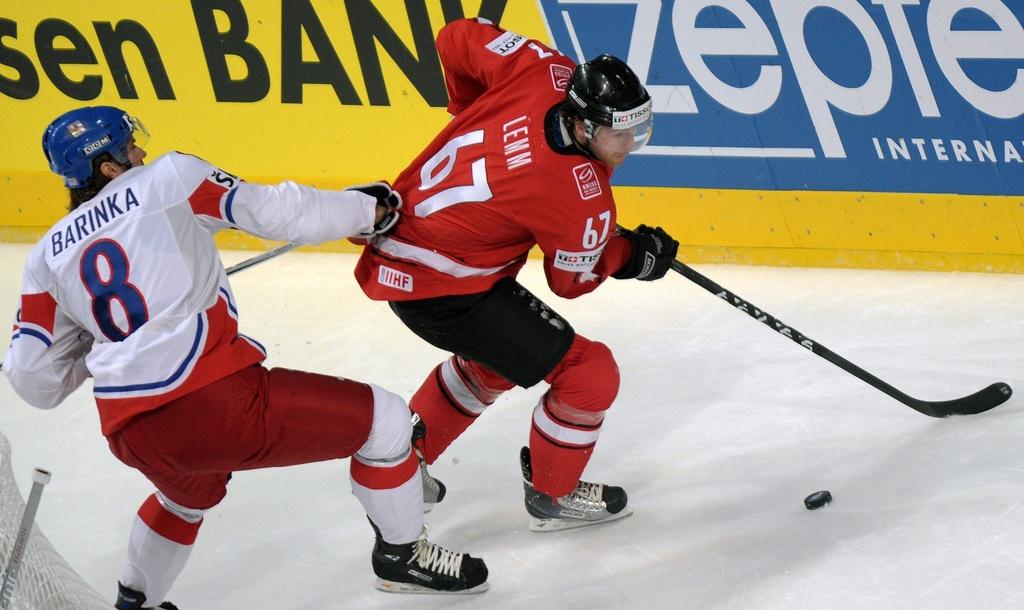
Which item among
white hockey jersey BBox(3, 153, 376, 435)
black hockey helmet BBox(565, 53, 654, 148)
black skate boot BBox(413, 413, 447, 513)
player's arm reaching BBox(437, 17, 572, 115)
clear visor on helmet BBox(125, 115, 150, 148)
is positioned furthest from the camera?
black skate boot BBox(413, 413, 447, 513)

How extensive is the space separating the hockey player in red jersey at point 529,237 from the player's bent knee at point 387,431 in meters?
0.32

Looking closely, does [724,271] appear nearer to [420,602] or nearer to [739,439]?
[739,439]

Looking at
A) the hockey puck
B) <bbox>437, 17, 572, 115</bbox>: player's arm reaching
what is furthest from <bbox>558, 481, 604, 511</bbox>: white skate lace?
<bbox>437, 17, 572, 115</bbox>: player's arm reaching

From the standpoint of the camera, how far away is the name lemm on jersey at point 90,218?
221 cm

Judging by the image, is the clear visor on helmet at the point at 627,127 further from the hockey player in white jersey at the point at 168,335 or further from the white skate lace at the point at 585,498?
the white skate lace at the point at 585,498

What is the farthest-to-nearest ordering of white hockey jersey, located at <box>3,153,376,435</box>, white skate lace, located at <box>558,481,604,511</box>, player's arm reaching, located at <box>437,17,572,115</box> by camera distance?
white skate lace, located at <box>558,481,604,511</box> < player's arm reaching, located at <box>437,17,572,115</box> < white hockey jersey, located at <box>3,153,376,435</box>

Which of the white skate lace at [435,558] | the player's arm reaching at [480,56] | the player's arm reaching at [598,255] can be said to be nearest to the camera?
the player's arm reaching at [598,255]

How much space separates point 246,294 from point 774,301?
2048 millimetres

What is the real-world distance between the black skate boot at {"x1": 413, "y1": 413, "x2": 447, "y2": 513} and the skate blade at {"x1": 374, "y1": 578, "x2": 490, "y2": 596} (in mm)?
345

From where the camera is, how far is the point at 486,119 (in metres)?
2.74

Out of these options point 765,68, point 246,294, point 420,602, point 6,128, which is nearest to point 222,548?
point 420,602

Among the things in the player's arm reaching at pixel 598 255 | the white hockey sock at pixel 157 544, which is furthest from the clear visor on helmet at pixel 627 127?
the white hockey sock at pixel 157 544

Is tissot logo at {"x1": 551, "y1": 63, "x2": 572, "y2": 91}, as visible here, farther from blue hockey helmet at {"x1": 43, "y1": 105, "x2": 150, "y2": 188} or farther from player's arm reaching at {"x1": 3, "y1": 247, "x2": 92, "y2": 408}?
player's arm reaching at {"x1": 3, "y1": 247, "x2": 92, "y2": 408}

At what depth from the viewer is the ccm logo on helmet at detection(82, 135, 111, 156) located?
2262 mm
